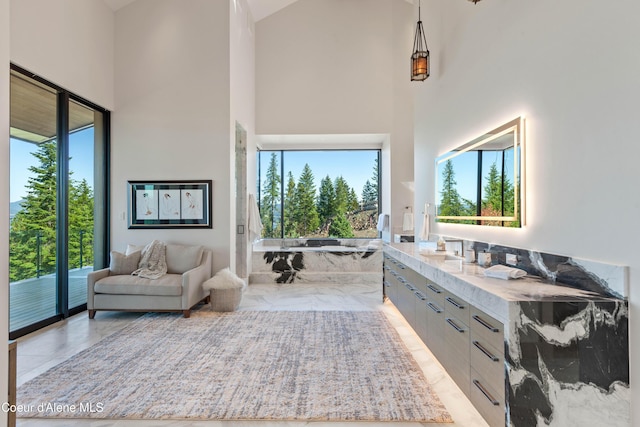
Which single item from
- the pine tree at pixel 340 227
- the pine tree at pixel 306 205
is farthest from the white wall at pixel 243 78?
→ the pine tree at pixel 340 227

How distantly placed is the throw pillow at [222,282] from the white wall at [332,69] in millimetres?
3283

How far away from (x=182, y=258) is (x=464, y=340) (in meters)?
3.69

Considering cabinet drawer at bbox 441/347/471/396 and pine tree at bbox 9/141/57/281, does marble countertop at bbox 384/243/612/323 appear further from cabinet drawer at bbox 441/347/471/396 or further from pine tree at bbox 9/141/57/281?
pine tree at bbox 9/141/57/281

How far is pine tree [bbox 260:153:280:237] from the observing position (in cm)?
781

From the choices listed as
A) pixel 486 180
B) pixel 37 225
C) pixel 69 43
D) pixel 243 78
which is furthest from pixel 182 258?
pixel 486 180

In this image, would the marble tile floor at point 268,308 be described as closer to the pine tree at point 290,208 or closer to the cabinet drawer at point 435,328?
the cabinet drawer at point 435,328

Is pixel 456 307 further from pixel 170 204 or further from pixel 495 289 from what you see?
pixel 170 204

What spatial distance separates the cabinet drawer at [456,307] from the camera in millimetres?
2176

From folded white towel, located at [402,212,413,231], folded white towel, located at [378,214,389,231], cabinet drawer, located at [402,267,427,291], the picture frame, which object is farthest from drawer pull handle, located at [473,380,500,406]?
folded white towel, located at [378,214,389,231]

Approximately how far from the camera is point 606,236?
176 cm

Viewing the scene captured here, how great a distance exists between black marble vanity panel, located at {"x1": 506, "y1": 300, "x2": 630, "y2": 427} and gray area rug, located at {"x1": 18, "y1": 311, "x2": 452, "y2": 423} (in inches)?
26.1

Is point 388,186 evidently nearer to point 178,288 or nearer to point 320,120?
point 320,120

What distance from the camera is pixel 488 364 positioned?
6.13 feet

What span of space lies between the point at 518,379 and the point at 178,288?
3.69m
